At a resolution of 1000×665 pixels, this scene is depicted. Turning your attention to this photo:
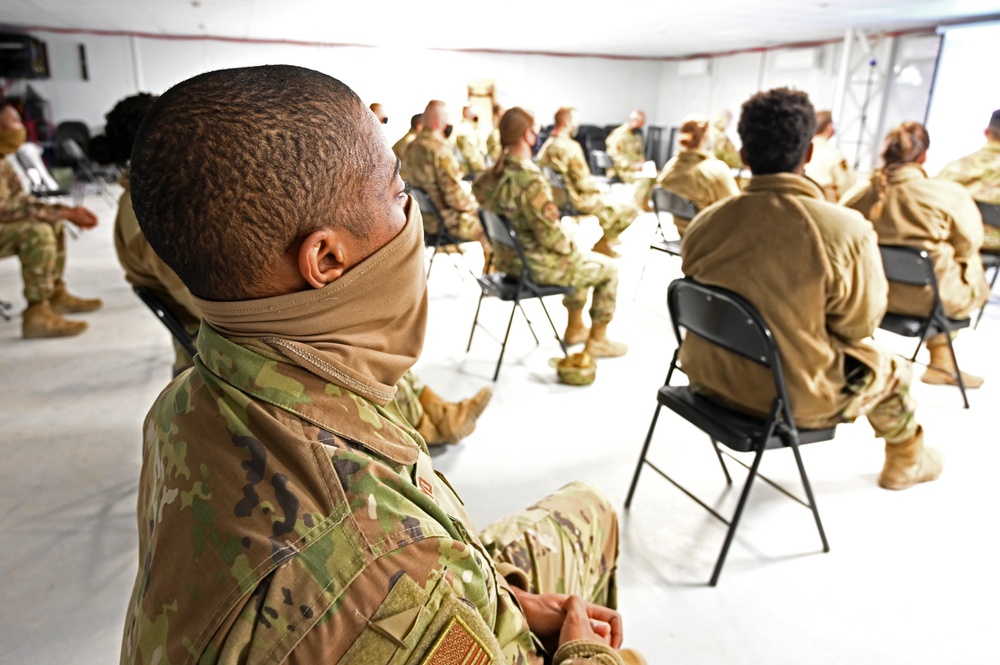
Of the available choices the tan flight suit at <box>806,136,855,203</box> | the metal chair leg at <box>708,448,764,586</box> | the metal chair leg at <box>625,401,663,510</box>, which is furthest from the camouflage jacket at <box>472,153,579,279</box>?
the tan flight suit at <box>806,136,855,203</box>

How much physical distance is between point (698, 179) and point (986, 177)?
1.63m

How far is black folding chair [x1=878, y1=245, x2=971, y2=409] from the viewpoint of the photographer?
102 inches

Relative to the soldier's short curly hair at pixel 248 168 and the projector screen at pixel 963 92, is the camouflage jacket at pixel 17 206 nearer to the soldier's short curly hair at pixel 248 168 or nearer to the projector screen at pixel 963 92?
the soldier's short curly hair at pixel 248 168

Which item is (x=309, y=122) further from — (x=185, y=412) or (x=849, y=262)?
(x=849, y=262)

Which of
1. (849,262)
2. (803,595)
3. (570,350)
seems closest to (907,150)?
(849,262)

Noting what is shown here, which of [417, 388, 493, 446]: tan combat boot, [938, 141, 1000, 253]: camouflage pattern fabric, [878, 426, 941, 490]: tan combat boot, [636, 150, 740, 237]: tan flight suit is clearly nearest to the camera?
[878, 426, 941, 490]: tan combat boot

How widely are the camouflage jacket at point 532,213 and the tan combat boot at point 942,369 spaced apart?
1.80m

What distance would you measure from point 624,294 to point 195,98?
4297mm

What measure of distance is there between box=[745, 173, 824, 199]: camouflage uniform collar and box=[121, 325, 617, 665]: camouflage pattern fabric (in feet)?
4.81

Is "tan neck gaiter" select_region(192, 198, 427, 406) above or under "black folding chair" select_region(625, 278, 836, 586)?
above

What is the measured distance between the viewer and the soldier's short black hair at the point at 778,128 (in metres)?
1.84

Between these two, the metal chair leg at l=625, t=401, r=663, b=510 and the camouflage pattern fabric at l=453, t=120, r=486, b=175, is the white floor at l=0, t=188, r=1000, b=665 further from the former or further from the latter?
the camouflage pattern fabric at l=453, t=120, r=486, b=175

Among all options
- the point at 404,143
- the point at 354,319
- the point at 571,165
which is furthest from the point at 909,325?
the point at 404,143

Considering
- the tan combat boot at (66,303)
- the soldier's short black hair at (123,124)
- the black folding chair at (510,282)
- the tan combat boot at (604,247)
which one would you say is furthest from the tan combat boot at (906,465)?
the tan combat boot at (66,303)
